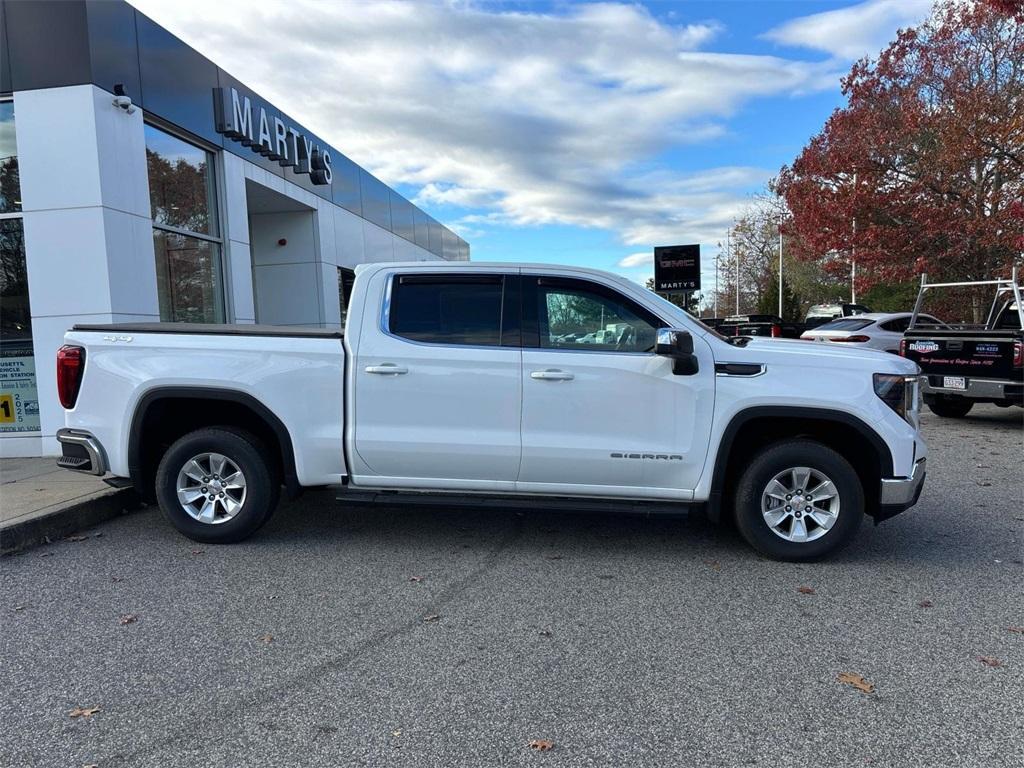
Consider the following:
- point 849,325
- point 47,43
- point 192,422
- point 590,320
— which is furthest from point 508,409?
point 849,325

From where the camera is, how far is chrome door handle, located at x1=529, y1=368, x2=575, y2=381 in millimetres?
4629

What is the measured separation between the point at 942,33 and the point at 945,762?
20.8 metres

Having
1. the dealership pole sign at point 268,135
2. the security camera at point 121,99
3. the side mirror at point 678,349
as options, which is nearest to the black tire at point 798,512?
the side mirror at point 678,349

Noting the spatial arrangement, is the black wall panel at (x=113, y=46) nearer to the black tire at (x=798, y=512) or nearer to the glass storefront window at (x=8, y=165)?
the glass storefront window at (x=8, y=165)

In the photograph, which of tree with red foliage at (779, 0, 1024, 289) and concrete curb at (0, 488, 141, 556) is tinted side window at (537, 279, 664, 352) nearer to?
concrete curb at (0, 488, 141, 556)

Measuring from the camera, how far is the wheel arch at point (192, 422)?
16.0 feet

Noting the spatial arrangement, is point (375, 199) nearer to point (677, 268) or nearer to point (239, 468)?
point (677, 268)

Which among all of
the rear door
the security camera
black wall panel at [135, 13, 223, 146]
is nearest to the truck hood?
the rear door

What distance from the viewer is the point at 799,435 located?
480 centimetres

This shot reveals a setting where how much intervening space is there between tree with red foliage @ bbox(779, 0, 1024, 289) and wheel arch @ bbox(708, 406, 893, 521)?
47.5 ft

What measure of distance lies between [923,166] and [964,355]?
10.2 metres

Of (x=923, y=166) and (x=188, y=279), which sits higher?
(x=923, y=166)

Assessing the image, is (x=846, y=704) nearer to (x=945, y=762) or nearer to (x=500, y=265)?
(x=945, y=762)

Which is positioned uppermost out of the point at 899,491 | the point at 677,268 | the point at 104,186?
the point at 104,186
